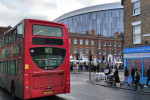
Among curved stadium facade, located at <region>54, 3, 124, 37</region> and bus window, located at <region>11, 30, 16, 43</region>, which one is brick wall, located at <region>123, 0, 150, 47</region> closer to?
bus window, located at <region>11, 30, 16, 43</region>

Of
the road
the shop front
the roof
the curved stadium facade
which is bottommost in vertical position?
the road

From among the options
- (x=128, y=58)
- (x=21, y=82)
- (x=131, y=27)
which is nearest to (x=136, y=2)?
(x=131, y=27)

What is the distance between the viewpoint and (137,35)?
20.4 meters

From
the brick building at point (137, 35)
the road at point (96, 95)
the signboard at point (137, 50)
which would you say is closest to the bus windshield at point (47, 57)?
the road at point (96, 95)

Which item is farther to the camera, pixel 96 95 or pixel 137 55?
pixel 137 55

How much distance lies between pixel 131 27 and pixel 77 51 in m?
35.3

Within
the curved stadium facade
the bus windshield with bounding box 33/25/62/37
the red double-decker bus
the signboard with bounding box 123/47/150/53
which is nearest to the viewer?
the red double-decker bus

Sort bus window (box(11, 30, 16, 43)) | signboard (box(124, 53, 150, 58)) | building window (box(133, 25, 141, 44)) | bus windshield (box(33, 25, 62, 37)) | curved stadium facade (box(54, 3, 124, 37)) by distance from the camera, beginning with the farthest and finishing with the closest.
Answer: curved stadium facade (box(54, 3, 124, 37)) → building window (box(133, 25, 141, 44)) → signboard (box(124, 53, 150, 58)) → bus window (box(11, 30, 16, 43)) → bus windshield (box(33, 25, 62, 37))

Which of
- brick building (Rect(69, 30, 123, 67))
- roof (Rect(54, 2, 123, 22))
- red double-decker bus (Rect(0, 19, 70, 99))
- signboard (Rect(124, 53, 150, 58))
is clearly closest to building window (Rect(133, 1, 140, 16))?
signboard (Rect(124, 53, 150, 58))

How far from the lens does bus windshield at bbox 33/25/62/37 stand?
938 cm

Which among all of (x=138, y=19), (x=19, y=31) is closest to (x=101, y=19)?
(x=138, y=19)

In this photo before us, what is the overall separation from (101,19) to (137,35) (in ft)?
197

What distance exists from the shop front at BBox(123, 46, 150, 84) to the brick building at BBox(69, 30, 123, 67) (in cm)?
3189

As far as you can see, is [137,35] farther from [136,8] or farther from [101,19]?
[101,19]
